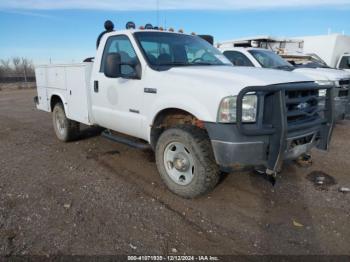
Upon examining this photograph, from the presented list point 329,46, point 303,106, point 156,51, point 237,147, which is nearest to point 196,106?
point 237,147

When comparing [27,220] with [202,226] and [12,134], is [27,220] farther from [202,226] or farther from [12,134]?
[12,134]

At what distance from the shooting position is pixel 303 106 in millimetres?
3832

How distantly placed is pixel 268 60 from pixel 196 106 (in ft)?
18.0

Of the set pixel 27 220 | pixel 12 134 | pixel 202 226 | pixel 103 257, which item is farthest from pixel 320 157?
pixel 12 134

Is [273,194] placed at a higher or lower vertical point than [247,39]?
lower

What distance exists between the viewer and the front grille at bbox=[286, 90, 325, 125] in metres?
3.60

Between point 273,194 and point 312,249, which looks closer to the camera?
point 312,249

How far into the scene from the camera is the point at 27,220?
350 centimetres

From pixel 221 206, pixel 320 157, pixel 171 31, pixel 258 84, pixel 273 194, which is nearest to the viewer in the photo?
pixel 258 84

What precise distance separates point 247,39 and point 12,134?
876cm

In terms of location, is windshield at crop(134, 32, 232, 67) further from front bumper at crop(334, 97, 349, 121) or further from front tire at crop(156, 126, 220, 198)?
front bumper at crop(334, 97, 349, 121)

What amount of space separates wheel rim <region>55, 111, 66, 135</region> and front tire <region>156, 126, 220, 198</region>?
323 centimetres

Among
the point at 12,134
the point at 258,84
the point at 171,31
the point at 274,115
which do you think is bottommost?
the point at 12,134

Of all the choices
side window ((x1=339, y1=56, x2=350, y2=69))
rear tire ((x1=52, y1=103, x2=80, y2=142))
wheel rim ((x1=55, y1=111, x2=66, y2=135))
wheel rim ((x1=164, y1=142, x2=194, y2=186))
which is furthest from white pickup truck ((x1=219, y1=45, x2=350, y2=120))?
side window ((x1=339, y1=56, x2=350, y2=69))
